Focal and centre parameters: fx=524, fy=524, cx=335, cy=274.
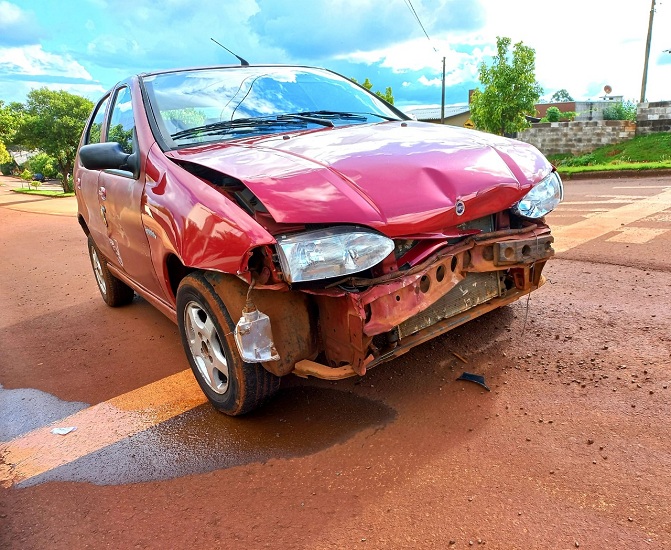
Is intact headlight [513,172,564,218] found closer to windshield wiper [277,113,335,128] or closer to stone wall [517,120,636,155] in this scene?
windshield wiper [277,113,335,128]

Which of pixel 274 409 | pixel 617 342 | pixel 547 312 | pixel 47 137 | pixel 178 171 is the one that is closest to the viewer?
pixel 178 171

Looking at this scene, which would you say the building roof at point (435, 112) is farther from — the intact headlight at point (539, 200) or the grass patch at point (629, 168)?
the intact headlight at point (539, 200)

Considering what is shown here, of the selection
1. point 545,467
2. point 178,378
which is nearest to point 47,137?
point 178,378

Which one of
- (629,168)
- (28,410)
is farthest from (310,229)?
(629,168)

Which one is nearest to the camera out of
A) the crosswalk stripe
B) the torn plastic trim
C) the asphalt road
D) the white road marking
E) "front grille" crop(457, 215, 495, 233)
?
the asphalt road

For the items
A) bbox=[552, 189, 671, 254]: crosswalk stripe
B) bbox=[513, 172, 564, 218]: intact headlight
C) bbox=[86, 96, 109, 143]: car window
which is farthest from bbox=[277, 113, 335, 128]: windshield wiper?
bbox=[552, 189, 671, 254]: crosswalk stripe

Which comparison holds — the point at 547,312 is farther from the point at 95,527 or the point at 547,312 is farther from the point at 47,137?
the point at 47,137

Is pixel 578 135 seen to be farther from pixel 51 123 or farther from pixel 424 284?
pixel 51 123

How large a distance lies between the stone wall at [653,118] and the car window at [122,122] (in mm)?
20996

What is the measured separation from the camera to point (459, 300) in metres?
2.81

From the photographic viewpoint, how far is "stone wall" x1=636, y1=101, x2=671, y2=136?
19.4 meters

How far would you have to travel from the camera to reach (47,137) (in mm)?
33562

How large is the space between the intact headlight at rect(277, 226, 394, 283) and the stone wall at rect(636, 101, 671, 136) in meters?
21.5

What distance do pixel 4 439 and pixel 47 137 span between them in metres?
36.0
